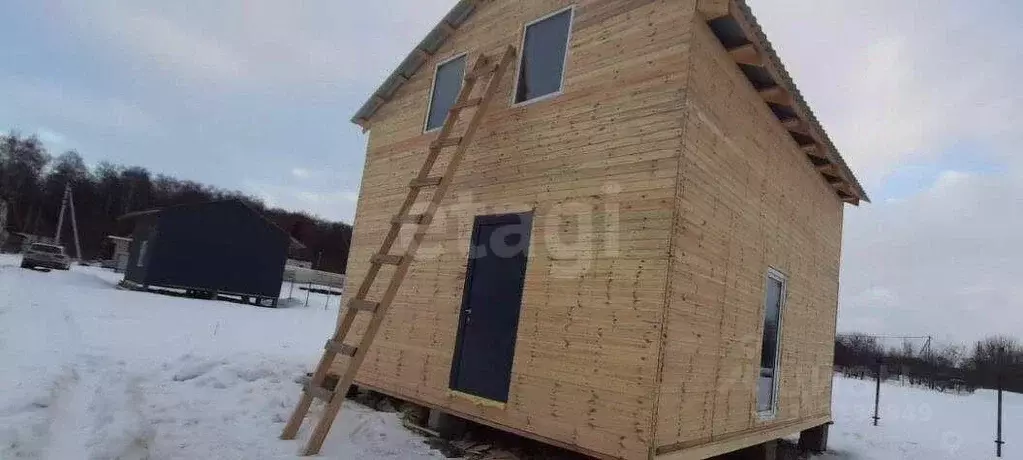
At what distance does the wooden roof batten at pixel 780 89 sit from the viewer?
591 cm

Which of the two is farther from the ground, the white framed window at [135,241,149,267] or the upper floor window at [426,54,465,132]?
the upper floor window at [426,54,465,132]

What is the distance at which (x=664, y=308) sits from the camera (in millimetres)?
5277

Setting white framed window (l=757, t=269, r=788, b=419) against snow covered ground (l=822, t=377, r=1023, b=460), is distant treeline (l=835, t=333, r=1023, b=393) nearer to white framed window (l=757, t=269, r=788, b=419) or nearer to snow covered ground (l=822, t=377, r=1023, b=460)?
snow covered ground (l=822, t=377, r=1023, b=460)

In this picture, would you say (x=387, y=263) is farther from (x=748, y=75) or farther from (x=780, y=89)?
(x=780, y=89)

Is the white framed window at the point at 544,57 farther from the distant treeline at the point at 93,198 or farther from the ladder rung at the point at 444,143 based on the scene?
the distant treeline at the point at 93,198

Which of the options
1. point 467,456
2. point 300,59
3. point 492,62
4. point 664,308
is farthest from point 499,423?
point 300,59

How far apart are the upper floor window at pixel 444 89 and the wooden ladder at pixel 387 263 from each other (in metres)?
0.65

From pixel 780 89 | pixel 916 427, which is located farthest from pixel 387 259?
pixel 916 427

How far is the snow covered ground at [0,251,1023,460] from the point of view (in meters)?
5.30

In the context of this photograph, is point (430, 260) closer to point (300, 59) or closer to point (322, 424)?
point (322, 424)

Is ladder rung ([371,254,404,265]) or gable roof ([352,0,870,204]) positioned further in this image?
ladder rung ([371,254,404,265])

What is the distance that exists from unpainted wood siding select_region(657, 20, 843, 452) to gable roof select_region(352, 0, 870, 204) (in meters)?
0.32

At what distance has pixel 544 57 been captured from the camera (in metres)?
7.27

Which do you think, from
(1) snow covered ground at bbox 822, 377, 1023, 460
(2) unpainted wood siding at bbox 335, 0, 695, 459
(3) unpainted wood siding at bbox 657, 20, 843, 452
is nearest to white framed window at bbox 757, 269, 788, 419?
(3) unpainted wood siding at bbox 657, 20, 843, 452
